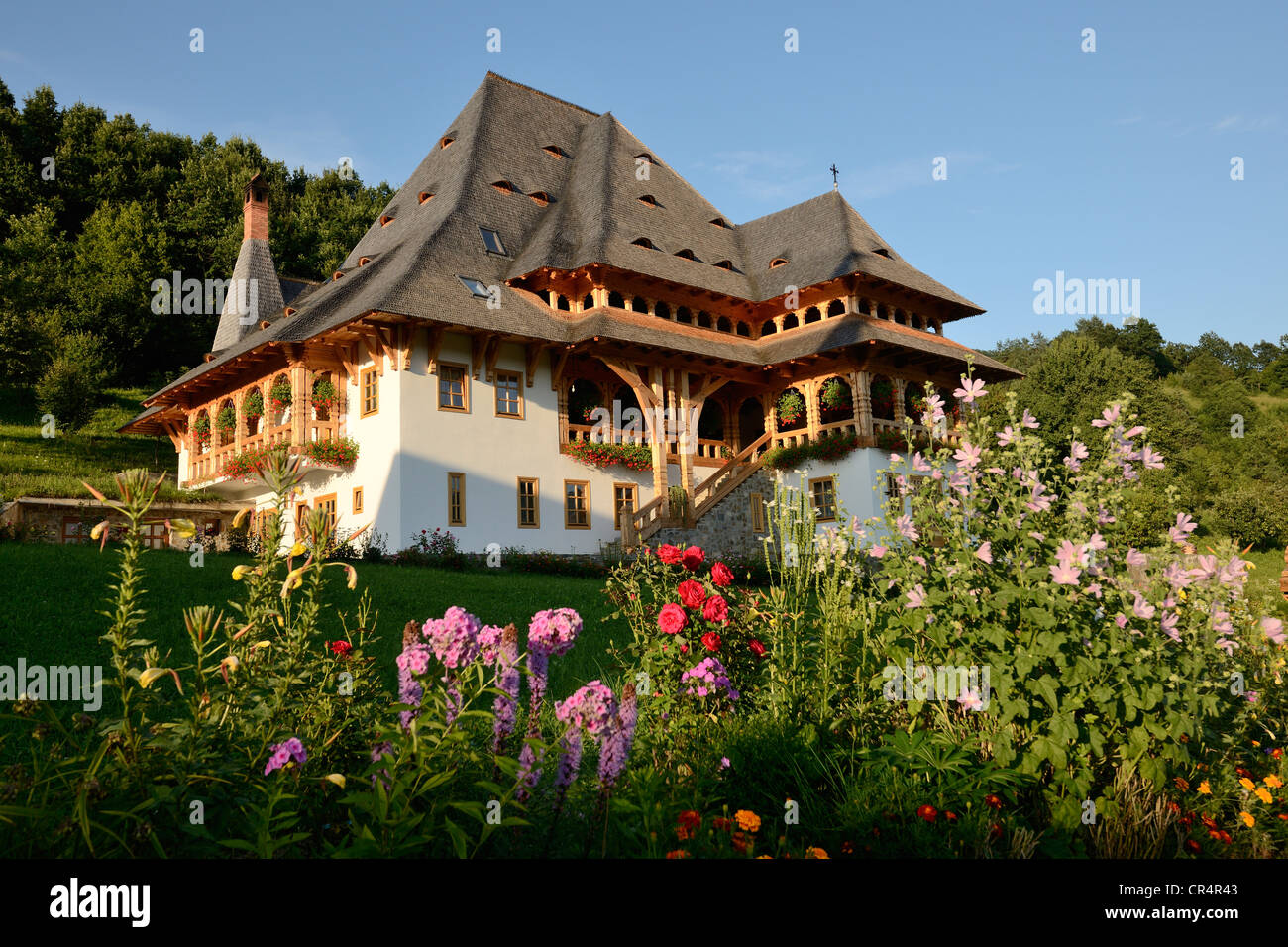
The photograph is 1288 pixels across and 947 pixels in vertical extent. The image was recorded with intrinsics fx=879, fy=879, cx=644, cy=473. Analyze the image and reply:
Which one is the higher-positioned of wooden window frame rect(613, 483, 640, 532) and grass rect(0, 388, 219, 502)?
grass rect(0, 388, 219, 502)

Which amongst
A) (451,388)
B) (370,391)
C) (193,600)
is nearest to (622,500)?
(451,388)

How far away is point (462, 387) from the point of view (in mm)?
21078

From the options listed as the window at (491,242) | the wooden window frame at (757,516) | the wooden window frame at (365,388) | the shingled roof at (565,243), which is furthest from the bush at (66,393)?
the wooden window frame at (757,516)

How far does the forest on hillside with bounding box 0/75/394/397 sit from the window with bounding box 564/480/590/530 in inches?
1010

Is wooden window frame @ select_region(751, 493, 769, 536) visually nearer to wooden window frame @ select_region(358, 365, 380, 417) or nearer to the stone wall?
the stone wall

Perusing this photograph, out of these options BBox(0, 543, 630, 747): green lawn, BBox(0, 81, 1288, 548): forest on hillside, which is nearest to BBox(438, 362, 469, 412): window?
BBox(0, 543, 630, 747): green lawn

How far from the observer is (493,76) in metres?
29.2

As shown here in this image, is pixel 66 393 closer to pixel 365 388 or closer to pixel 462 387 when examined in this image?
pixel 365 388

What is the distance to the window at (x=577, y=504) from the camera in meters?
22.3

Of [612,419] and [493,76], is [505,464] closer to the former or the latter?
[612,419]

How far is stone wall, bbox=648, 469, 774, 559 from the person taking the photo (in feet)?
72.5

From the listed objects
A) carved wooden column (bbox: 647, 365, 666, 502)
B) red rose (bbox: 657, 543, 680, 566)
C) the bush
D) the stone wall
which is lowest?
red rose (bbox: 657, 543, 680, 566)
